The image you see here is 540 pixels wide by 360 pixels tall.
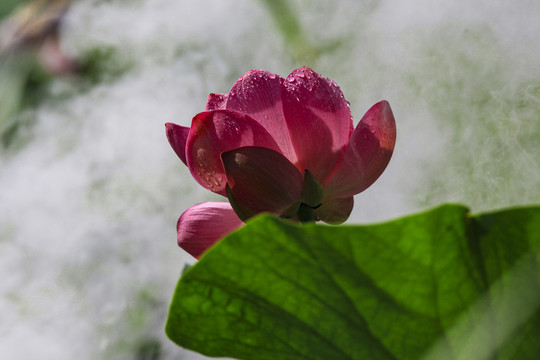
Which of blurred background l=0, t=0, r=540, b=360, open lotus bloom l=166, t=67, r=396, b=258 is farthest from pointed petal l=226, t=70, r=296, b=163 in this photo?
blurred background l=0, t=0, r=540, b=360

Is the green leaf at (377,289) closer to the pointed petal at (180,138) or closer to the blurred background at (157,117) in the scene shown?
the pointed petal at (180,138)

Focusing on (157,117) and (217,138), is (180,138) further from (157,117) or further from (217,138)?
(157,117)

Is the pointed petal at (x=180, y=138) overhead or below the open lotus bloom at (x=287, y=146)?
overhead

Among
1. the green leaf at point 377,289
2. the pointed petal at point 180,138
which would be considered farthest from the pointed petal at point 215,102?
the green leaf at point 377,289

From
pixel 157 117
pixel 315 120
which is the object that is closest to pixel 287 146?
pixel 315 120

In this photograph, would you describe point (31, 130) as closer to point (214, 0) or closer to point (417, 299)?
point (214, 0)

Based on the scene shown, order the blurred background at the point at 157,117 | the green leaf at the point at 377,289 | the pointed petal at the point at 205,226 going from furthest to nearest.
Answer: the blurred background at the point at 157,117 < the pointed petal at the point at 205,226 < the green leaf at the point at 377,289
